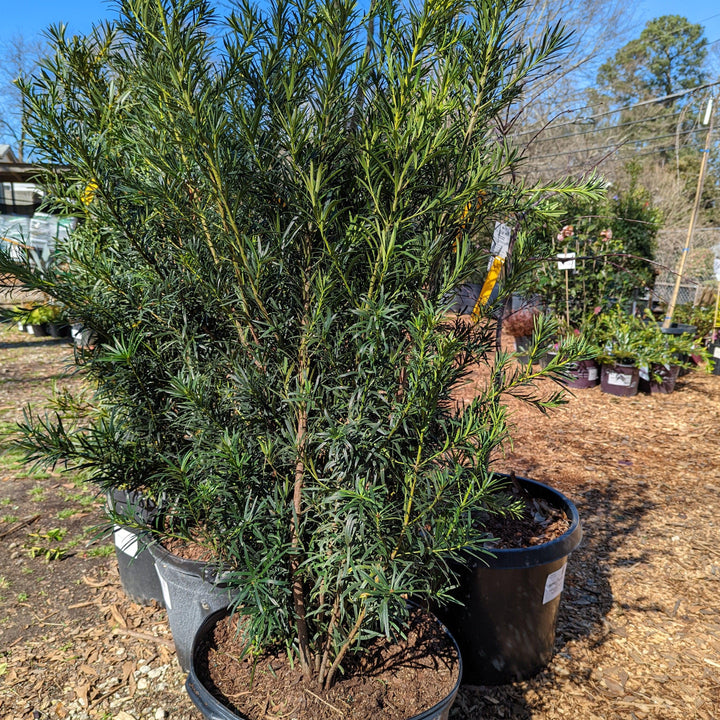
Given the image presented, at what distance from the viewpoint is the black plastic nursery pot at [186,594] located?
82.2 inches

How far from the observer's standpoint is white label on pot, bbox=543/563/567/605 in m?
2.31

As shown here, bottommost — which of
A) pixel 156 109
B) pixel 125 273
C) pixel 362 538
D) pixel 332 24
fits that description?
pixel 362 538

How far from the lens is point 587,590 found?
306 centimetres

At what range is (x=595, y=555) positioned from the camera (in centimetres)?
341

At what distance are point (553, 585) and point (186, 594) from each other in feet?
5.00

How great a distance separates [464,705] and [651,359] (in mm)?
5212

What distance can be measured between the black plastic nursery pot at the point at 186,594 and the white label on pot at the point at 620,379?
579 centimetres

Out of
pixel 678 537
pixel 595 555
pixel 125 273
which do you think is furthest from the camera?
pixel 678 537

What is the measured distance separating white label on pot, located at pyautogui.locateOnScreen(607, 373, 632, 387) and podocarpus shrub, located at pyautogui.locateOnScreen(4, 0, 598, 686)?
18.6 ft

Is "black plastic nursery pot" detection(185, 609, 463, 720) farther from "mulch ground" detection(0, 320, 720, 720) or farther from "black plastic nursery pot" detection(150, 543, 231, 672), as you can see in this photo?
"mulch ground" detection(0, 320, 720, 720)

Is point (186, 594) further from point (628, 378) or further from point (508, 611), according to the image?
point (628, 378)

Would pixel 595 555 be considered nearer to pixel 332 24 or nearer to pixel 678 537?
pixel 678 537

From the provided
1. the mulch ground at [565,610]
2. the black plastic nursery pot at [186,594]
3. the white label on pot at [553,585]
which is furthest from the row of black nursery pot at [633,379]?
the black plastic nursery pot at [186,594]

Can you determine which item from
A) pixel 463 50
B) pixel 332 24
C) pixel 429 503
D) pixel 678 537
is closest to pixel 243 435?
pixel 429 503
